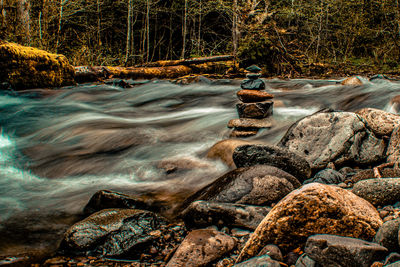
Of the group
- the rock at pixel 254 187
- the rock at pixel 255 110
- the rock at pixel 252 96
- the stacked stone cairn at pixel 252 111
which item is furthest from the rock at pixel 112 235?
the rock at pixel 252 96

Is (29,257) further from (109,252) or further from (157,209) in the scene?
(157,209)

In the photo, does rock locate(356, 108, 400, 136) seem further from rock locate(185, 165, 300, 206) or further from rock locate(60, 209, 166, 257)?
rock locate(60, 209, 166, 257)

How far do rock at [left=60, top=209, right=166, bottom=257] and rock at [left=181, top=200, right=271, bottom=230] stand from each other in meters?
0.32

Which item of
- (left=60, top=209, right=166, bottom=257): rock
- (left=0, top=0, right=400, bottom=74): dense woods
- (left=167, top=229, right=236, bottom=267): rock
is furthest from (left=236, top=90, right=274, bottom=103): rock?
(left=0, top=0, right=400, bottom=74): dense woods

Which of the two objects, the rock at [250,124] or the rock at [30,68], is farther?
the rock at [30,68]

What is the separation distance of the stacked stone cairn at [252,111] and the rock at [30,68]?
229 inches

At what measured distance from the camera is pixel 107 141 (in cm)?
503

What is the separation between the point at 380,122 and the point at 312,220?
2466 millimetres

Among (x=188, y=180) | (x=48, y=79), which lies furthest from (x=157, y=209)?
(x=48, y=79)

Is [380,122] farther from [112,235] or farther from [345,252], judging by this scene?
[112,235]

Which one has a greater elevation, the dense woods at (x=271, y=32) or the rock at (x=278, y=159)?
the dense woods at (x=271, y=32)

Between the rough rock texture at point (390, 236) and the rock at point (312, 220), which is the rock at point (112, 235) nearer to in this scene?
the rock at point (312, 220)

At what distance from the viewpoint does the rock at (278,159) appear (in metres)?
3.07

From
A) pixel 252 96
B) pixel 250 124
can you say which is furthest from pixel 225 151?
pixel 252 96
